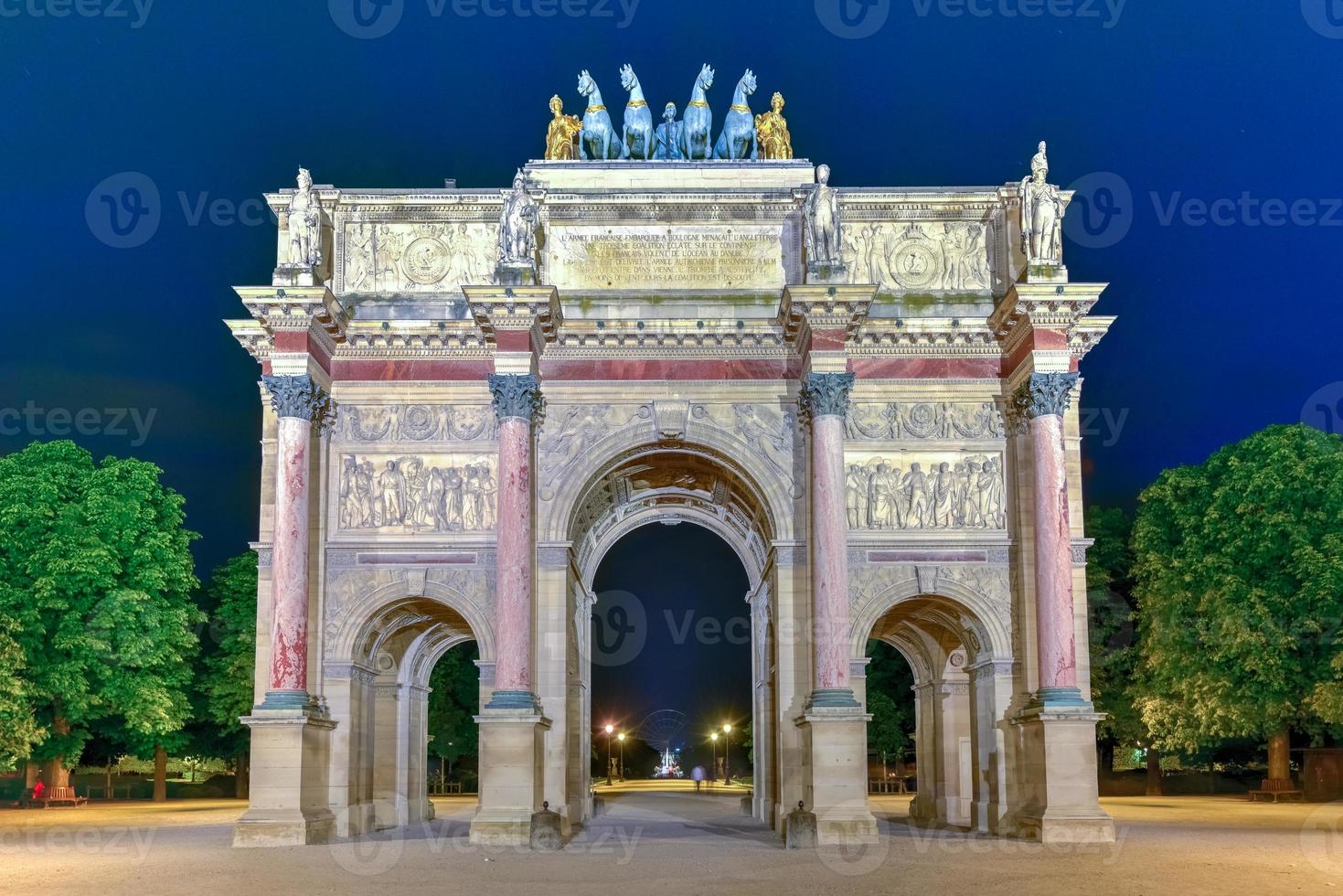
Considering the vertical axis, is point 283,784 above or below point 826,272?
below

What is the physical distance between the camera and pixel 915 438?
33.4 metres

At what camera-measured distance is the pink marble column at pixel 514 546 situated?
30.5 meters

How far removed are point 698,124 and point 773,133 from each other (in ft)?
6.07

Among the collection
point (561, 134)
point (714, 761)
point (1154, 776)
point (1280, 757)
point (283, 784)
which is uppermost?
point (561, 134)

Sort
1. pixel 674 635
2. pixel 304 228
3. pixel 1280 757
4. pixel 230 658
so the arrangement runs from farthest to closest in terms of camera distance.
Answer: pixel 674 635, pixel 230 658, pixel 1280 757, pixel 304 228

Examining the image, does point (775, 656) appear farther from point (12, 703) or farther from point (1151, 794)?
point (1151, 794)

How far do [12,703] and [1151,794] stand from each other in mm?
39639

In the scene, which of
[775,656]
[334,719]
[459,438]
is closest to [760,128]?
[459,438]

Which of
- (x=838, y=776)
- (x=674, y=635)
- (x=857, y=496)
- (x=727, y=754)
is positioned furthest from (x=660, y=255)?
(x=727, y=754)

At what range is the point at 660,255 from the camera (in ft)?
112

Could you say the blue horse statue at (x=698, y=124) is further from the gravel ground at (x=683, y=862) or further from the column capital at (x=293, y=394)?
the gravel ground at (x=683, y=862)

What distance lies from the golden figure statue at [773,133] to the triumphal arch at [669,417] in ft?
0.24

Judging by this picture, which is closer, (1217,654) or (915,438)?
(915,438)

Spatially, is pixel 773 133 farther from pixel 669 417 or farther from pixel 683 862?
pixel 683 862
